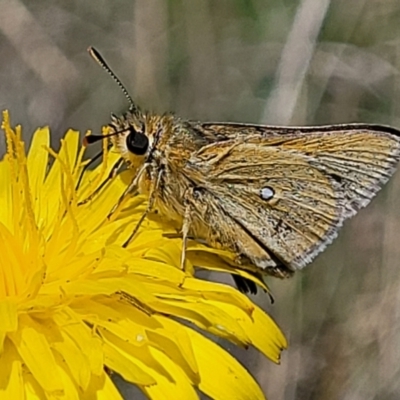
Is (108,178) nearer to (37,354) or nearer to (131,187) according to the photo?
(131,187)

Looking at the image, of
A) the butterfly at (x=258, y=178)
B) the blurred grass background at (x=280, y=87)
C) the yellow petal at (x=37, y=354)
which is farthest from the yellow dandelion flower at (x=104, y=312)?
the blurred grass background at (x=280, y=87)

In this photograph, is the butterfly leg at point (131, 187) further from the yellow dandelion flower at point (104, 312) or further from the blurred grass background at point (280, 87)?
the blurred grass background at point (280, 87)

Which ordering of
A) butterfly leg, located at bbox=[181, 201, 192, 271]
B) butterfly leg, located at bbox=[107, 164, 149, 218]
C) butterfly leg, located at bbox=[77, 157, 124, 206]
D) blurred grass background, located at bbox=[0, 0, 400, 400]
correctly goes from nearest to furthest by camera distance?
1. butterfly leg, located at bbox=[181, 201, 192, 271]
2. butterfly leg, located at bbox=[107, 164, 149, 218]
3. butterfly leg, located at bbox=[77, 157, 124, 206]
4. blurred grass background, located at bbox=[0, 0, 400, 400]

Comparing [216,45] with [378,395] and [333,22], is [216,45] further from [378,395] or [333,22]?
[378,395]

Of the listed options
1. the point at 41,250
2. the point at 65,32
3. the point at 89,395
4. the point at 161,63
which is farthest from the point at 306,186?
the point at 65,32

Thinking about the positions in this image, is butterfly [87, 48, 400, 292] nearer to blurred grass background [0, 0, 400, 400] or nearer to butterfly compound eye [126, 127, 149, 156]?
butterfly compound eye [126, 127, 149, 156]

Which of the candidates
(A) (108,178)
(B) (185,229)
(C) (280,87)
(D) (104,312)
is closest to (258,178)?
(B) (185,229)

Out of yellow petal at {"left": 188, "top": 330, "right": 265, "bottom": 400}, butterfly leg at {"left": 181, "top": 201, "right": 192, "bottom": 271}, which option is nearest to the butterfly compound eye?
butterfly leg at {"left": 181, "top": 201, "right": 192, "bottom": 271}
